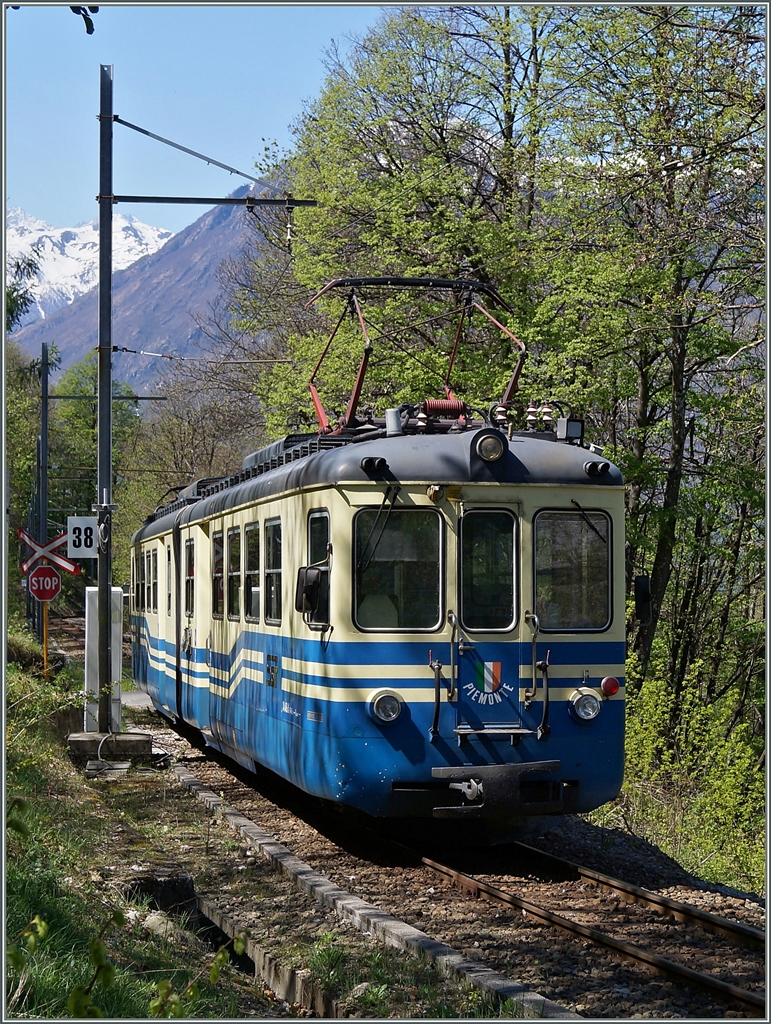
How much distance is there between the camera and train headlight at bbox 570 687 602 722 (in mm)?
8758

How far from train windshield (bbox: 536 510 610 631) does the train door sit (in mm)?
212

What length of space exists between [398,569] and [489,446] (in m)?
1.08

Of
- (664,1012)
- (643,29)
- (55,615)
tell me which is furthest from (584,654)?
(55,615)

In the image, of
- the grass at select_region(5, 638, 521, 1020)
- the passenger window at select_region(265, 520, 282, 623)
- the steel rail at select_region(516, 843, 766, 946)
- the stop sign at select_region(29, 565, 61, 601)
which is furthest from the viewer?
the stop sign at select_region(29, 565, 61, 601)

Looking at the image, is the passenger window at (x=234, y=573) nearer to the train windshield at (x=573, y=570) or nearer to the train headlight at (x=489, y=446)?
the train headlight at (x=489, y=446)

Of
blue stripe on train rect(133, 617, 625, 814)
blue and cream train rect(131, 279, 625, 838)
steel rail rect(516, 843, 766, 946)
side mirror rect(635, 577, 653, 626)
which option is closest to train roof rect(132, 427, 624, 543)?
blue and cream train rect(131, 279, 625, 838)

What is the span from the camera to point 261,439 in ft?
120

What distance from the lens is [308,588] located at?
867 cm

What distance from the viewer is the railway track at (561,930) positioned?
607cm

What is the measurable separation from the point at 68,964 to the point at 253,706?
584cm

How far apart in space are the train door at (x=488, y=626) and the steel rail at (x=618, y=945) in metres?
0.97

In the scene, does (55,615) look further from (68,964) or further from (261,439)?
(68,964)

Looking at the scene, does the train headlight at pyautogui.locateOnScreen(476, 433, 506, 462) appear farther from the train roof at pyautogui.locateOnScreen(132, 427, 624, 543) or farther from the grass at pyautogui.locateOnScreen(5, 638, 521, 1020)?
the grass at pyautogui.locateOnScreen(5, 638, 521, 1020)

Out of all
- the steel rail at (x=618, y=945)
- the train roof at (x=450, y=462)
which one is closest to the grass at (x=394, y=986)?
the steel rail at (x=618, y=945)
